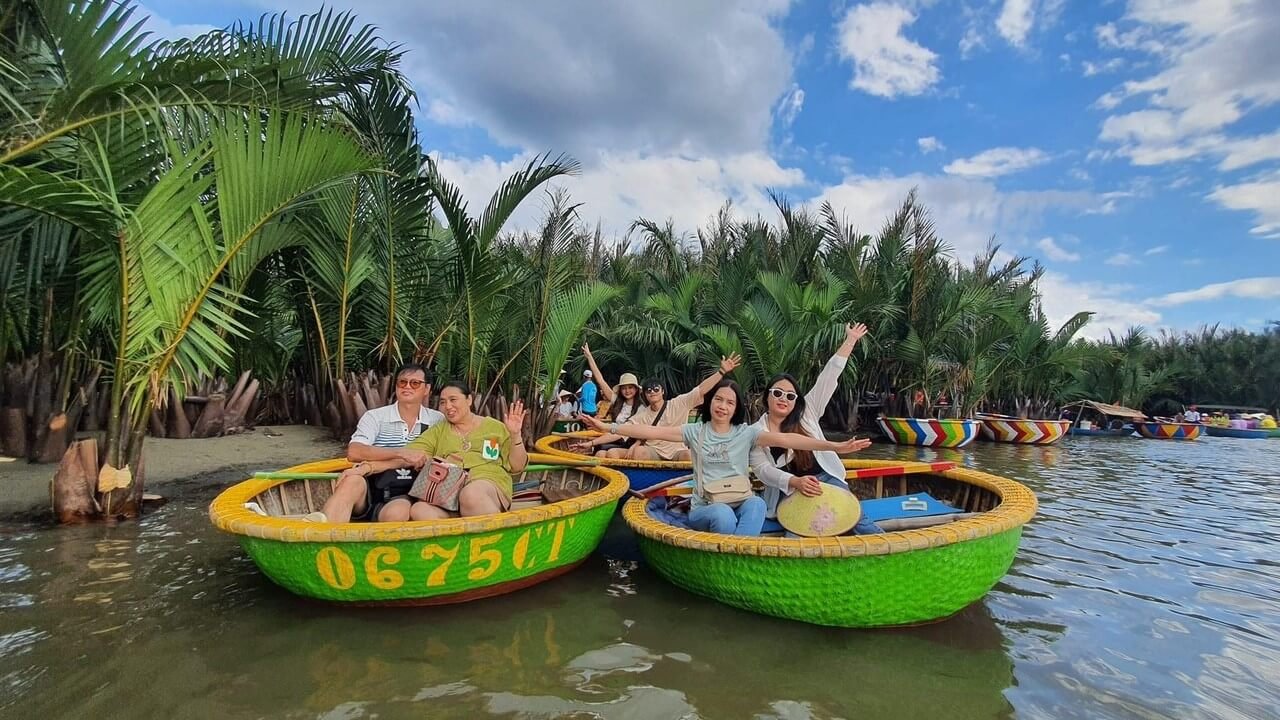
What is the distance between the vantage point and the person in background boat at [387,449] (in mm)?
3896

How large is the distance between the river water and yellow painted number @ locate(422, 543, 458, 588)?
0.22 meters

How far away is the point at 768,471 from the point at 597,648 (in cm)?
146

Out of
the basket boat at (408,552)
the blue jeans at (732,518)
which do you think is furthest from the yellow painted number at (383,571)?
the blue jeans at (732,518)

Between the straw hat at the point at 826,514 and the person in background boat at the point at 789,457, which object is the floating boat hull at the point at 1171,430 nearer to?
the person in background boat at the point at 789,457

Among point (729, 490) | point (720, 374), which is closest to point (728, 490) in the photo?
point (729, 490)

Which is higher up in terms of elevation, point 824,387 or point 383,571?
point 824,387

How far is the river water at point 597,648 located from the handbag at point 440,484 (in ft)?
2.10

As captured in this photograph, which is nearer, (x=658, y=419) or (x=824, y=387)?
(x=824, y=387)

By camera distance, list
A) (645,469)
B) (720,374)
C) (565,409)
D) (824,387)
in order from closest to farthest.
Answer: (824,387), (720,374), (645,469), (565,409)

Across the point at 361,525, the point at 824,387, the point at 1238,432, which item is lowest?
the point at 361,525

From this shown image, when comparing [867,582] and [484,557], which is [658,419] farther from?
[867,582]

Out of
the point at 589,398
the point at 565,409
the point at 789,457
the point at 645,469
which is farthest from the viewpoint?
the point at 589,398

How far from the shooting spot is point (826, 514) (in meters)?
3.62

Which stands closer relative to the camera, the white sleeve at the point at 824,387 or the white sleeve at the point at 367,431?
the white sleeve at the point at 367,431
